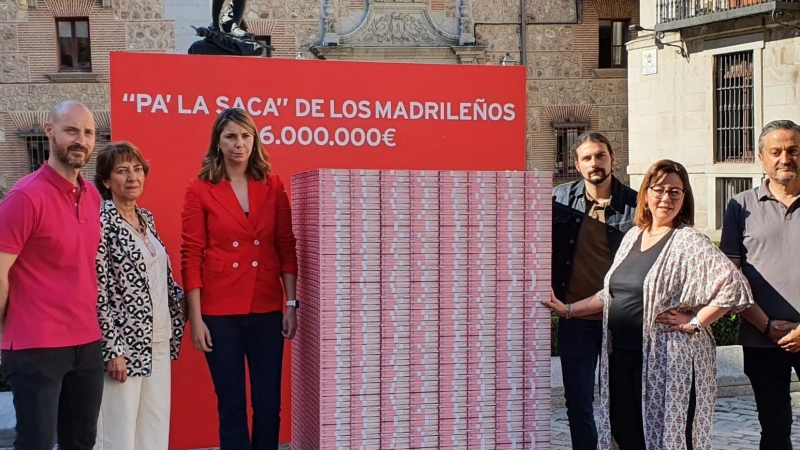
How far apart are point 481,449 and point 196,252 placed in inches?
64.0

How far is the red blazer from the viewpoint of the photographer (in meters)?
4.09

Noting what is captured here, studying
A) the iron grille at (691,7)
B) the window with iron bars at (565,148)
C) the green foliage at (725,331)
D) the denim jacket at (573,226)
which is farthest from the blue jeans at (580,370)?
the window with iron bars at (565,148)

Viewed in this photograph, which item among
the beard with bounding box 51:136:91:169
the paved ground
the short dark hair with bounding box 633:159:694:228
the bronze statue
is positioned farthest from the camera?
the bronze statue

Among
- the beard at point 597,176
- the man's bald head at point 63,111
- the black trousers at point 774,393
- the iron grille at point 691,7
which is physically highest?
the iron grille at point 691,7

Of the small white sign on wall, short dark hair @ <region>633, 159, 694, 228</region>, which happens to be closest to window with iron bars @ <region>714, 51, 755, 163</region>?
the small white sign on wall

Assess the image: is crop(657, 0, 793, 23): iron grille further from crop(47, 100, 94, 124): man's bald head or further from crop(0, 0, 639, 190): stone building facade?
crop(47, 100, 94, 124): man's bald head

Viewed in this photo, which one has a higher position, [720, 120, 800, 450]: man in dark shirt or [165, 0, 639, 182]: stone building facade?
[165, 0, 639, 182]: stone building facade

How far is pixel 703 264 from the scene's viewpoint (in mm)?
3736

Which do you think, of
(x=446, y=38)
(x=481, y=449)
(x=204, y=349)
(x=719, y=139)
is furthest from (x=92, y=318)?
(x=446, y=38)

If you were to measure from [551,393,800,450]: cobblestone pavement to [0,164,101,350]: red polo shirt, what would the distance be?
11.0ft

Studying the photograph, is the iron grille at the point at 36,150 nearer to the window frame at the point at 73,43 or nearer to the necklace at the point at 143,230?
the window frame at the point at 73,43

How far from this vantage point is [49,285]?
3.48 meters

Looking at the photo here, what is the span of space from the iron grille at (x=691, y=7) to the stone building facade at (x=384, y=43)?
4.71 meters

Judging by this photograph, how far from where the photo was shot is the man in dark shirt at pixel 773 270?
157 inches
